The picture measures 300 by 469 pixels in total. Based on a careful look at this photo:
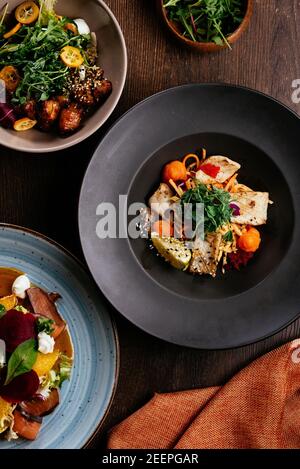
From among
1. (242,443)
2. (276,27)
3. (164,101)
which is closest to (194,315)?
(242,443)

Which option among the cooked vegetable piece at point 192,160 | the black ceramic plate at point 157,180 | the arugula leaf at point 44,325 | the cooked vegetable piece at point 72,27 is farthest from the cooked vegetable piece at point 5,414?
the cooked vegetable piece at point 72,27

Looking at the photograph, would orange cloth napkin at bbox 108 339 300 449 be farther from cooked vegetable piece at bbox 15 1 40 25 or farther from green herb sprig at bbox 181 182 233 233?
cooked vegetable piece at bbox 15 1 40 25

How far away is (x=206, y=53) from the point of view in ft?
7.41

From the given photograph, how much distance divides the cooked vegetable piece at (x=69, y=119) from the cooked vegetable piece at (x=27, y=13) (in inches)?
13.5

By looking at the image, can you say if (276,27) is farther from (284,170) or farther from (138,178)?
(138,178)

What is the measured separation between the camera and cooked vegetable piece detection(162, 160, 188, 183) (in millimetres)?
2191

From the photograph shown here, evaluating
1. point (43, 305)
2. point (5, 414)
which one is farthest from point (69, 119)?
point (5, 414)

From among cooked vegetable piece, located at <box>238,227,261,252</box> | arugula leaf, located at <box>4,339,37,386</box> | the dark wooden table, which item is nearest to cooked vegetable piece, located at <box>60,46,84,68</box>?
the dark wooden table

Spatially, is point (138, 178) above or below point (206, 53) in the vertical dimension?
below

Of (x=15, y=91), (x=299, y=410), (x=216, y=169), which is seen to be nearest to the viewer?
(x=15, y=91)

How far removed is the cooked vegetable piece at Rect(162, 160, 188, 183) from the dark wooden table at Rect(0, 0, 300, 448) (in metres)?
0.29

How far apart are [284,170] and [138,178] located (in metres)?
0.57

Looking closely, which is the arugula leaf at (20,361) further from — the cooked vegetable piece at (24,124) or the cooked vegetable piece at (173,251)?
the cooked vegetable piece at (24,124)

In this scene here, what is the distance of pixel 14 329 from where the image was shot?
2.04 metres
